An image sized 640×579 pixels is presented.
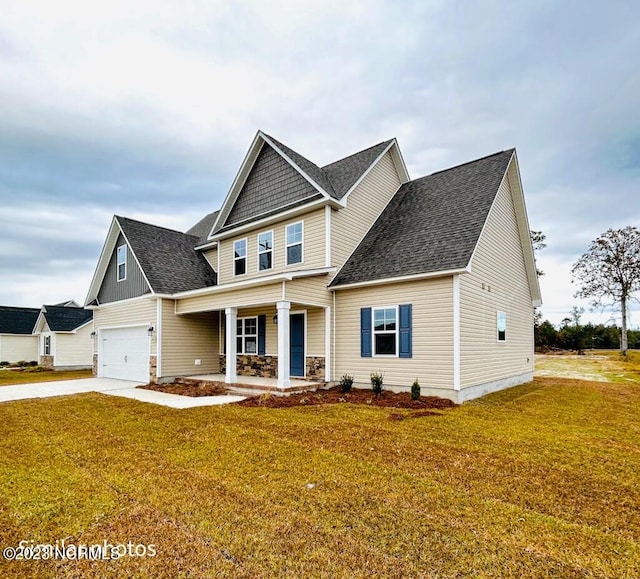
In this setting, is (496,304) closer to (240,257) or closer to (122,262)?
(240,257)

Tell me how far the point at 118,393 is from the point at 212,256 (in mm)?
7799

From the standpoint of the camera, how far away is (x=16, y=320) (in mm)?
31344

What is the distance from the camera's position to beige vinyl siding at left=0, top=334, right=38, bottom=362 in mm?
29797

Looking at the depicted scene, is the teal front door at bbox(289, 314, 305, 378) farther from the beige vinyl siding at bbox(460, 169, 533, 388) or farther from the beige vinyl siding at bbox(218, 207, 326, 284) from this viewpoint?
the beige vinyl siding at bbox(460, 169, 533, 388)

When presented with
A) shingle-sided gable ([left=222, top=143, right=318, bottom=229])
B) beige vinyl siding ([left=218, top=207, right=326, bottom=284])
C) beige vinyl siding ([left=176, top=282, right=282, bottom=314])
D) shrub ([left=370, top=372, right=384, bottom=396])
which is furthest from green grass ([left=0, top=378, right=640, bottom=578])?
shingle-sided gable ([left=222, top=143, right=318, bottom=229])

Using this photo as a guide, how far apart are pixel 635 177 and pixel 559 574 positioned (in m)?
22.3

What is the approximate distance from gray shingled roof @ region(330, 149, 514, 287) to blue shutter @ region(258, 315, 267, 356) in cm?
330

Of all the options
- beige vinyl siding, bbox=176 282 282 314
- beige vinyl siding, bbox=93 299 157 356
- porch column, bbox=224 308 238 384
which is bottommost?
porch column, bbox=224 308 238 384

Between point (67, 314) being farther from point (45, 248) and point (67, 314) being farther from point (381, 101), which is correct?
point (381, 101)

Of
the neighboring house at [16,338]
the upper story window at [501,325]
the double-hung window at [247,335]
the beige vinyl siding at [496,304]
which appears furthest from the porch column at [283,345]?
the neighboring house at [16,338]

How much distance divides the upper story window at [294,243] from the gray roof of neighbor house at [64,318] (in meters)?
19.5

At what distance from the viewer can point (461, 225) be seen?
11320 millimetres

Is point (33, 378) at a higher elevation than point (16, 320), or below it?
below

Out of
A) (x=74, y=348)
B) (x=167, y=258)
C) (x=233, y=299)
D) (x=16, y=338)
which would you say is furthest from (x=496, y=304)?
(x=16, y=338)
